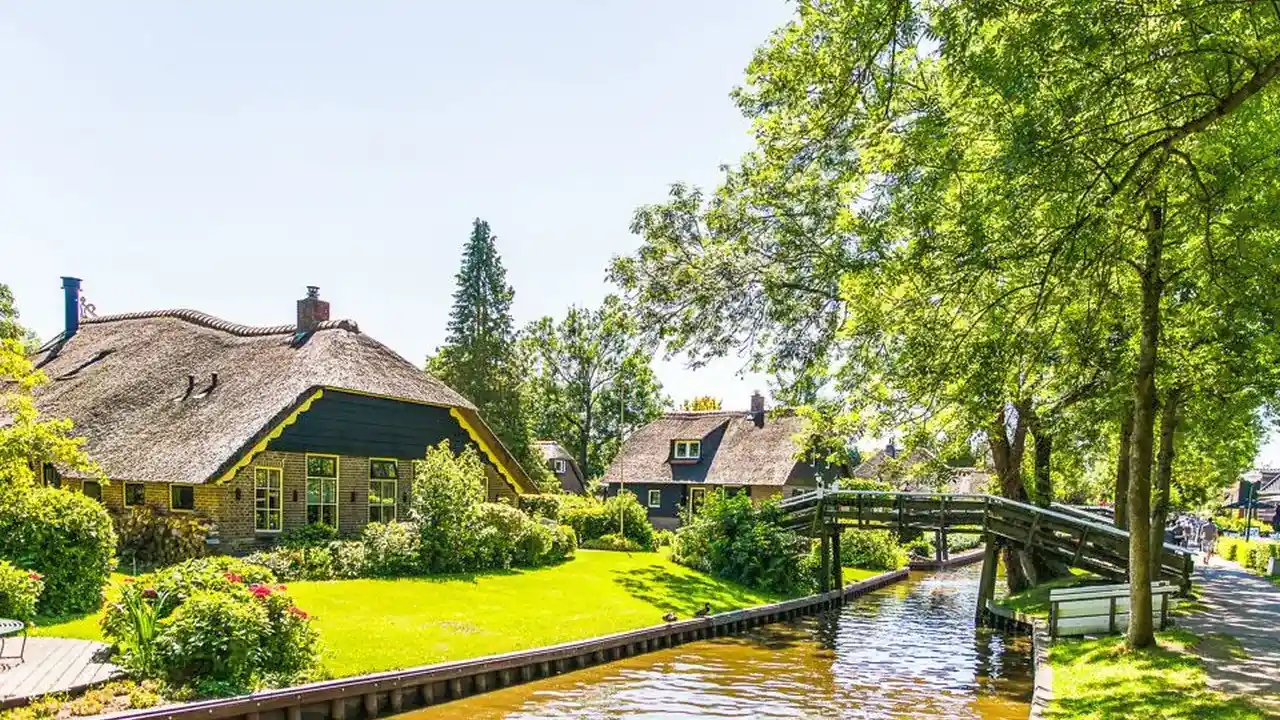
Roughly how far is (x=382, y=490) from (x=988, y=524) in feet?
57.1

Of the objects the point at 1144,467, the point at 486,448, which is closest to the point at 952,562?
the point at 486,448

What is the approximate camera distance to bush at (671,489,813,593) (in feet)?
93.4

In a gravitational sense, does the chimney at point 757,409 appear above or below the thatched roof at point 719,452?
above

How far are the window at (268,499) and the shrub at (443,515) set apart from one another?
145 inches

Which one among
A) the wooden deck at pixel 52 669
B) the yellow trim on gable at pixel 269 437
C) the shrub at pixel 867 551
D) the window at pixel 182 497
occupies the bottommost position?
the shrub at pixel 867 551

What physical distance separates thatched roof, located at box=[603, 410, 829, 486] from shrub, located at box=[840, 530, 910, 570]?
289 inches

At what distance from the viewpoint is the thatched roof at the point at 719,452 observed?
47.8 meters

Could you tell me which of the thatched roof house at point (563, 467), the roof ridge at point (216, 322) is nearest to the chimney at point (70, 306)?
the roof ridge at point (216, 322)

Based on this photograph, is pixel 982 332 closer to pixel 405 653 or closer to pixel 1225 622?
pixel 1225 622

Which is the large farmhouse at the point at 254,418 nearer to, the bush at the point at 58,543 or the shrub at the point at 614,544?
the shrub at the point at 614,544

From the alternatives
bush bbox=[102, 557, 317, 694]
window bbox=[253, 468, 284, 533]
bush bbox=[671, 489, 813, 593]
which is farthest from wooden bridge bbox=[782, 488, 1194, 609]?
bush bbox=[102, 557, 317, 694]

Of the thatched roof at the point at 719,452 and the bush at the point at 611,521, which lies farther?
the thatched roof at the point at 719,452

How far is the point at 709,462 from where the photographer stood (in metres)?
50.6

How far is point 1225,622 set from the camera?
1802 centimetres
